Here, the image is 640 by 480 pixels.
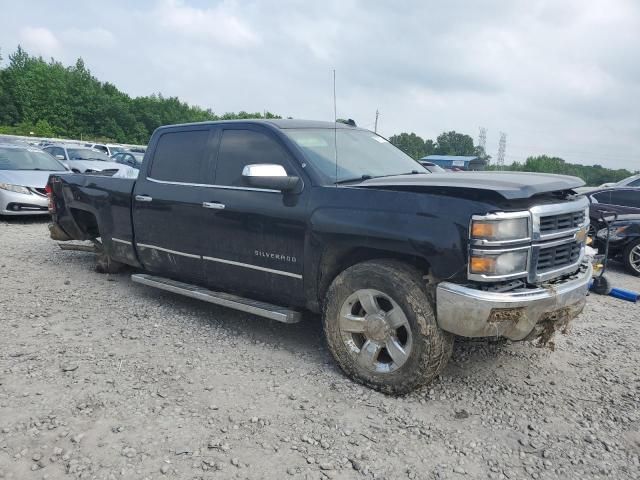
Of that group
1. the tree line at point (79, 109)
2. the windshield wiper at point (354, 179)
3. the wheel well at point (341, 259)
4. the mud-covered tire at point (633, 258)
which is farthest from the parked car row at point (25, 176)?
the tree line at point (79, 109)

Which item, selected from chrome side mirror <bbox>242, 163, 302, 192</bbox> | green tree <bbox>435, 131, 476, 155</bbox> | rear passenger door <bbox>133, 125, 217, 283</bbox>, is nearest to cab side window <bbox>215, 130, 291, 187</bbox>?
rear passenger door <bbox>133, 125, 217, 283</bbox>

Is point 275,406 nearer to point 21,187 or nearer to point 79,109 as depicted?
point 21,187

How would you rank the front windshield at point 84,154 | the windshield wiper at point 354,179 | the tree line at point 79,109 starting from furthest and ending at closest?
the tree line at point 79,109 < the front windshield at point 84,154 < the windshield wiper at point 354,179

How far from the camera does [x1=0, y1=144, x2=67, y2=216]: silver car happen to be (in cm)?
991

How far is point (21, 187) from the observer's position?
32.9ft

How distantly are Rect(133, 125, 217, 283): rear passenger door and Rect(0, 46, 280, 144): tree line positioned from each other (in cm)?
5733

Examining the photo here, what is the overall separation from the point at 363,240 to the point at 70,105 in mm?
76023

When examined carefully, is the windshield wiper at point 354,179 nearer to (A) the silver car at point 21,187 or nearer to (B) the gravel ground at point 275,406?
(B) the gravel ground at point 275,406

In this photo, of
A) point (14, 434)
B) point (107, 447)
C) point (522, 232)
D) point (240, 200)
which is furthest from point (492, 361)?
point (14, 434)

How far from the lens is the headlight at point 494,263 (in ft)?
9.80

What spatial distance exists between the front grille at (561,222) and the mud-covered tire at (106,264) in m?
4.90

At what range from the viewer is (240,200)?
4.22 m

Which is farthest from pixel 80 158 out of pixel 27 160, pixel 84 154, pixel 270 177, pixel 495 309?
pixel 495 309

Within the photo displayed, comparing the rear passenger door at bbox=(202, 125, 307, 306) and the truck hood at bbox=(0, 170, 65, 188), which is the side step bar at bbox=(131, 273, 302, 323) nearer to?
the rear passenger door at bbox=(202, 125, 307, 306)
